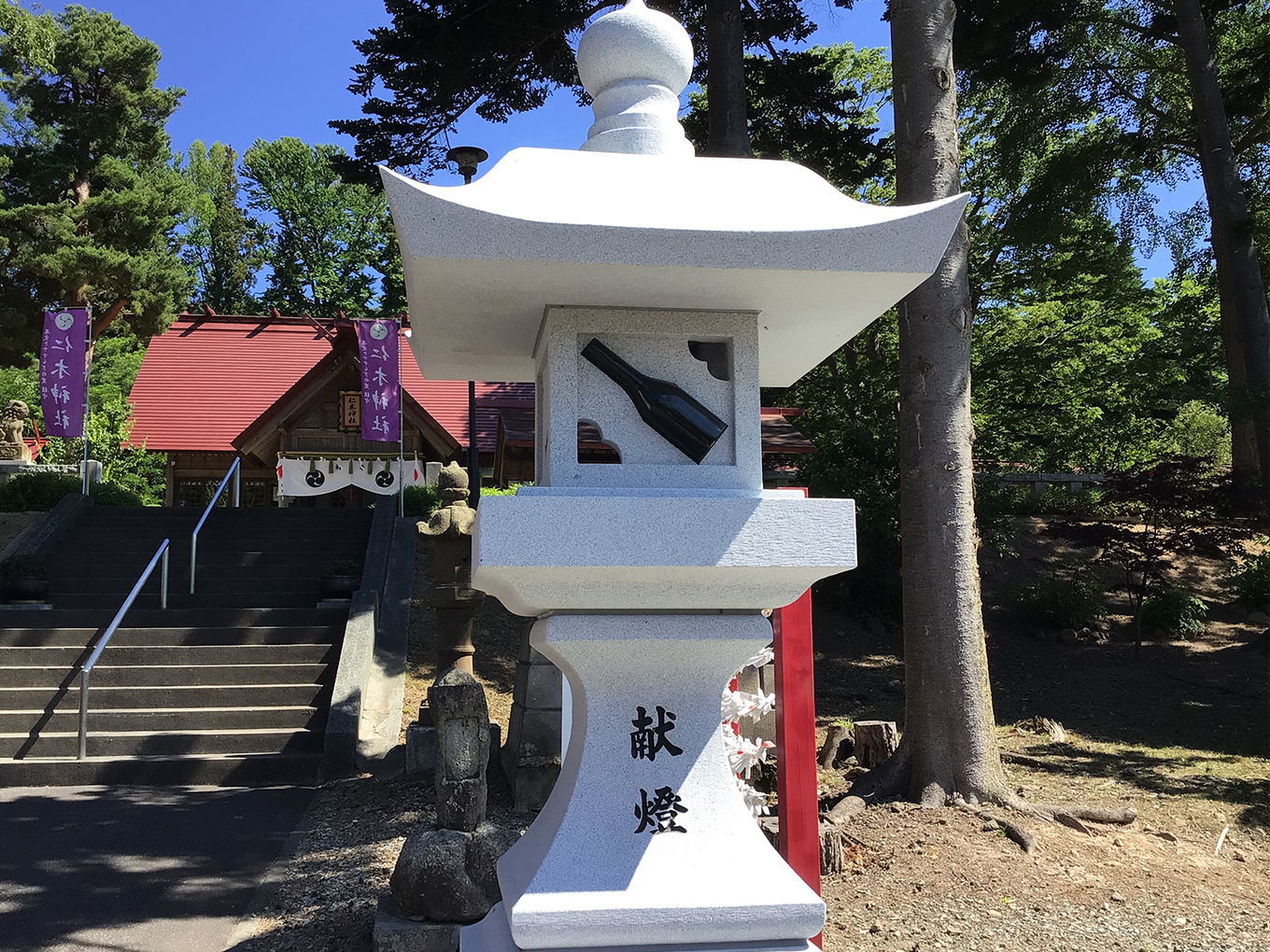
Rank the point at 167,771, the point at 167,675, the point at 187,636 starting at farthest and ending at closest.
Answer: the point at 187,636, the point at 167,675, the point at 167,771

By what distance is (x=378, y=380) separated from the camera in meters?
13.6

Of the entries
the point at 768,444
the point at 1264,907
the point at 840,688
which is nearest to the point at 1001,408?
the point at 768,444

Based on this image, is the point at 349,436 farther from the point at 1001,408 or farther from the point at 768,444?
the point at 1001,408

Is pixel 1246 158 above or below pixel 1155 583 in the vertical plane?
above

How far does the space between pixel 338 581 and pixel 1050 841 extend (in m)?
7.71

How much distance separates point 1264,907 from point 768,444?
28.0ft

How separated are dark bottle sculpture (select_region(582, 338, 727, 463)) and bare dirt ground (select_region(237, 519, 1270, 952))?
8.68 ft

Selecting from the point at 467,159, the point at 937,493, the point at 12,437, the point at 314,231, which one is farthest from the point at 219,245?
the point at 937,493

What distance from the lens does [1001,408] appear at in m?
15.9

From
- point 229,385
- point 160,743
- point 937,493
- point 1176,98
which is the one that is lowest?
point 160,743

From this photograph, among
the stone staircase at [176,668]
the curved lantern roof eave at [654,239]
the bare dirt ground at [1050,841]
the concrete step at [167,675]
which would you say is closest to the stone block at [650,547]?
the curved lantern roof eave at [654,239]

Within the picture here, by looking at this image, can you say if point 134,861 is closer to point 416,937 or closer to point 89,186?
point 416,937

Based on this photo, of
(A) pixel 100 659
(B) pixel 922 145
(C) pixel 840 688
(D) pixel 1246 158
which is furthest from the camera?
(D) pixel 1246 158

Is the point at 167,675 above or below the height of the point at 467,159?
below
